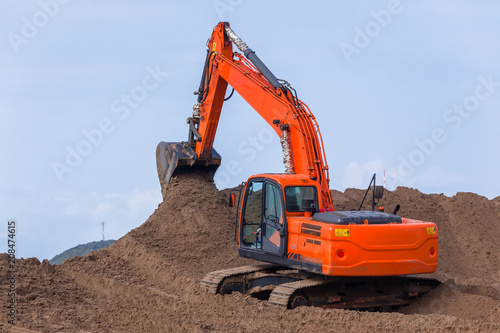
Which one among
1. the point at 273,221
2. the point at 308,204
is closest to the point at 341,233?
the point at 308,204

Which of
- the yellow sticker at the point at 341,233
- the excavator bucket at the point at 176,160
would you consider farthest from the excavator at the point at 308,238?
the excavator bucket at the point at 176,160

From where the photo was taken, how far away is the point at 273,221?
10.3 m

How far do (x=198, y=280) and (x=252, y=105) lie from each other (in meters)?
3.49

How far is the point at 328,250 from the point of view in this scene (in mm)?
9250

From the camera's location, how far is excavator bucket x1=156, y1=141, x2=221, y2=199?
1516 centimetres

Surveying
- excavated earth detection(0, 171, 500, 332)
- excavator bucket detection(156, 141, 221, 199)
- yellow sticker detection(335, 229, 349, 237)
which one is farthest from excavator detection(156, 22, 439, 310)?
excavator bucket detection(156, 141, 221, 199)

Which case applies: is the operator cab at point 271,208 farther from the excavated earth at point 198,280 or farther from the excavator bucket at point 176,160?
the excavator bucket at point 176,160

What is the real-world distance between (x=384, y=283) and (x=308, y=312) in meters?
1.75

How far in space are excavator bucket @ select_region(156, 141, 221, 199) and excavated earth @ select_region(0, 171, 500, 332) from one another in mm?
250

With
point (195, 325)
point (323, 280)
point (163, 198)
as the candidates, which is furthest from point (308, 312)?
point (163, 198)

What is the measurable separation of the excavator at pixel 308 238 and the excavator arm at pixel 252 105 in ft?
0.06

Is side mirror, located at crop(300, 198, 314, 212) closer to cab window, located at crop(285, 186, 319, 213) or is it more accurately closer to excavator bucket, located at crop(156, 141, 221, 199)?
cab window, located at crop(285, 186, 319, 213)

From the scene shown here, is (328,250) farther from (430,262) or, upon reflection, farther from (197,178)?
(197,178)

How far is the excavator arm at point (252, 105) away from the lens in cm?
1081
